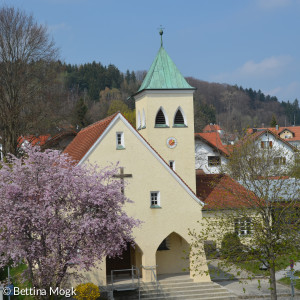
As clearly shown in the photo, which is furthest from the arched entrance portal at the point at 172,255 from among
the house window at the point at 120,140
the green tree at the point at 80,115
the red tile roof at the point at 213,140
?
the green tree at the point at 80,115

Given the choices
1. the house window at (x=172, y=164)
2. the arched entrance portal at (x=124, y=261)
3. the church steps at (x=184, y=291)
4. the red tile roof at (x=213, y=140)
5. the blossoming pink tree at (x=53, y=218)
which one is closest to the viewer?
the blossoming pink tree at (x=53, y=218)

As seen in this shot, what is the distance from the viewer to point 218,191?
30344 millimetres

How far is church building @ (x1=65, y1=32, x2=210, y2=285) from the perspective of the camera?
27406 mm

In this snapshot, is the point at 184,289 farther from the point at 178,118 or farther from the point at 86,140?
the point at 178,118

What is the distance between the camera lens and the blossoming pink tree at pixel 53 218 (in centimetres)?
1945

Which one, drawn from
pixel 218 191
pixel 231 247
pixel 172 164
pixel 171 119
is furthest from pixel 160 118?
pixel 231 247

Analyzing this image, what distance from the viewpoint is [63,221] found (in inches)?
794

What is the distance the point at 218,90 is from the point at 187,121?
558 feet

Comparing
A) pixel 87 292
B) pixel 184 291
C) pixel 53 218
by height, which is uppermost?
pixel 53 218

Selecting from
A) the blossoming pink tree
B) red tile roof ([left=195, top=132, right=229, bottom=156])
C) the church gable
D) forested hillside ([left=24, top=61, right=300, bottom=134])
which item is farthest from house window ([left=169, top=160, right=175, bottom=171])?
forested hillside ([left=24, top=61, right=300, bottom=134])

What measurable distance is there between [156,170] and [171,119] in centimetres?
375

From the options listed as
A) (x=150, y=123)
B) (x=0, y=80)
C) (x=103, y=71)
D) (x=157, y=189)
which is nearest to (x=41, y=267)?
(x=157, y=189)

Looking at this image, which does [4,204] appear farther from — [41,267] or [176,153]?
[176,153]

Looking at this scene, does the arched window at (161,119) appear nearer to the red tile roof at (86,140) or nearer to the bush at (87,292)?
the red tile roof at (86,140)
